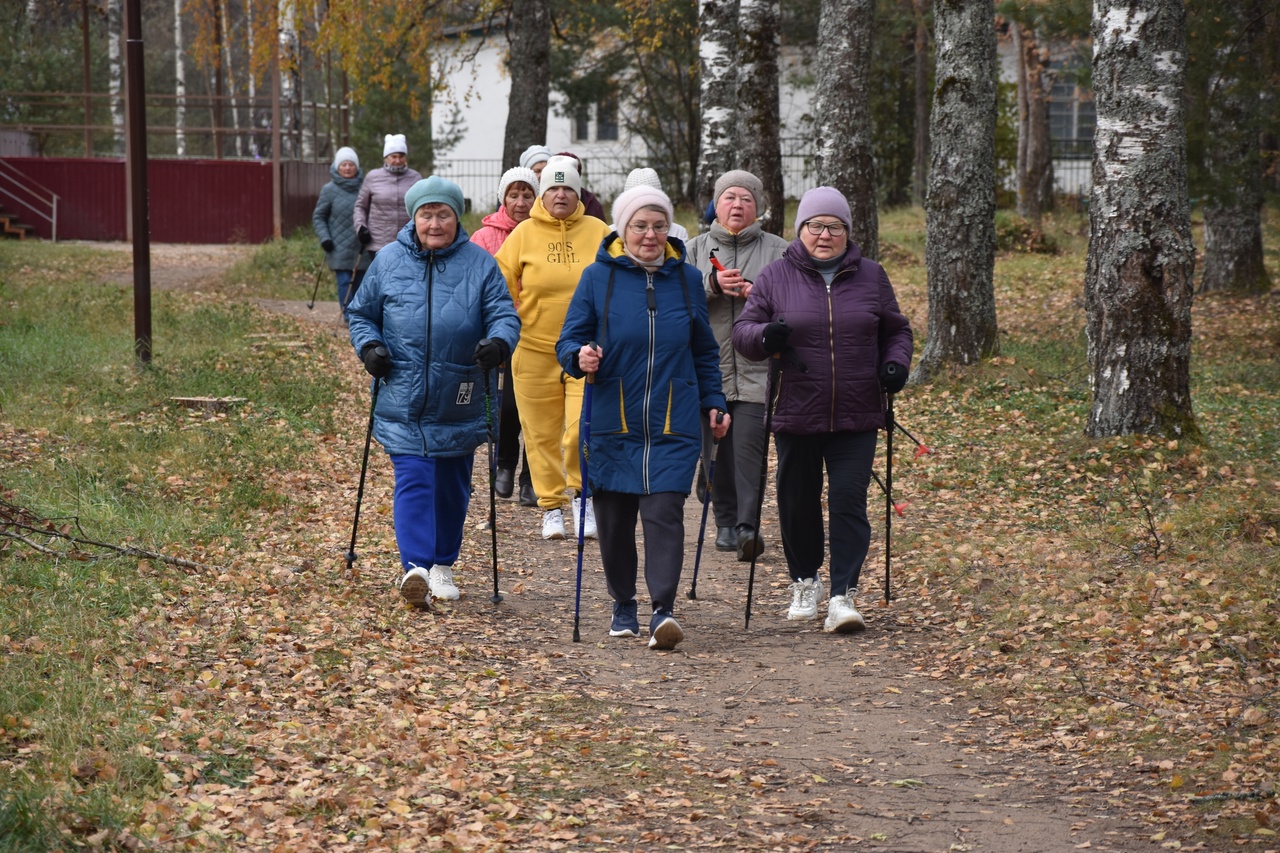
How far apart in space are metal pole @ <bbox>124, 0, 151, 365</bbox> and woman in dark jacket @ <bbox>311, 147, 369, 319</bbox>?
10.7ft

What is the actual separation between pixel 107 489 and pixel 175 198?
24245 mm

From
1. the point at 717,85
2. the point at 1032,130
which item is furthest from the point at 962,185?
the point at 1032,130

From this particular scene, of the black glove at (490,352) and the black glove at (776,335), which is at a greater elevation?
the black glove at (776,335)

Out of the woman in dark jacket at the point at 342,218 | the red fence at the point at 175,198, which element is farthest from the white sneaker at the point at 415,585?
the red fence at the point at 175,198

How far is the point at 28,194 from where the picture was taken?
3139cm

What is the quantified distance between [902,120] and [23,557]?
A: 104 feet

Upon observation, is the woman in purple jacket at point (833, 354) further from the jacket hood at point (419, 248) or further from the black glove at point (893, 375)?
the jacket hood at point (419, 248)

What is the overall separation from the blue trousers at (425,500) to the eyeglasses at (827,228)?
6.98 ft

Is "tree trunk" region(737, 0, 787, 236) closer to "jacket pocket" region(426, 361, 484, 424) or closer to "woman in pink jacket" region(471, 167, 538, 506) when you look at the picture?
"woman in pink jacket" region(471, 167, 538, 506)

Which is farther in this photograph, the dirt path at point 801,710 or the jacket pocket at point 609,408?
the jacket pocket at point 609,408

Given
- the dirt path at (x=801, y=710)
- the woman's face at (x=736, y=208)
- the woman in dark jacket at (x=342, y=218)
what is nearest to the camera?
the dirt path at (x=801, y=710)

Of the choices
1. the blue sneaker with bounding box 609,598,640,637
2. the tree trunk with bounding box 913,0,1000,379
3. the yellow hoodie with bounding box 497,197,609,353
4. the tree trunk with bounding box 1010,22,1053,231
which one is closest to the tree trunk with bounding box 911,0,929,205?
the tree trunk with bounding box 1010,22,1053,231

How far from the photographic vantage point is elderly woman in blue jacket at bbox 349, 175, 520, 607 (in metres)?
7.24

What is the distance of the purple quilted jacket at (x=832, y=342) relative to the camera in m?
7.06
